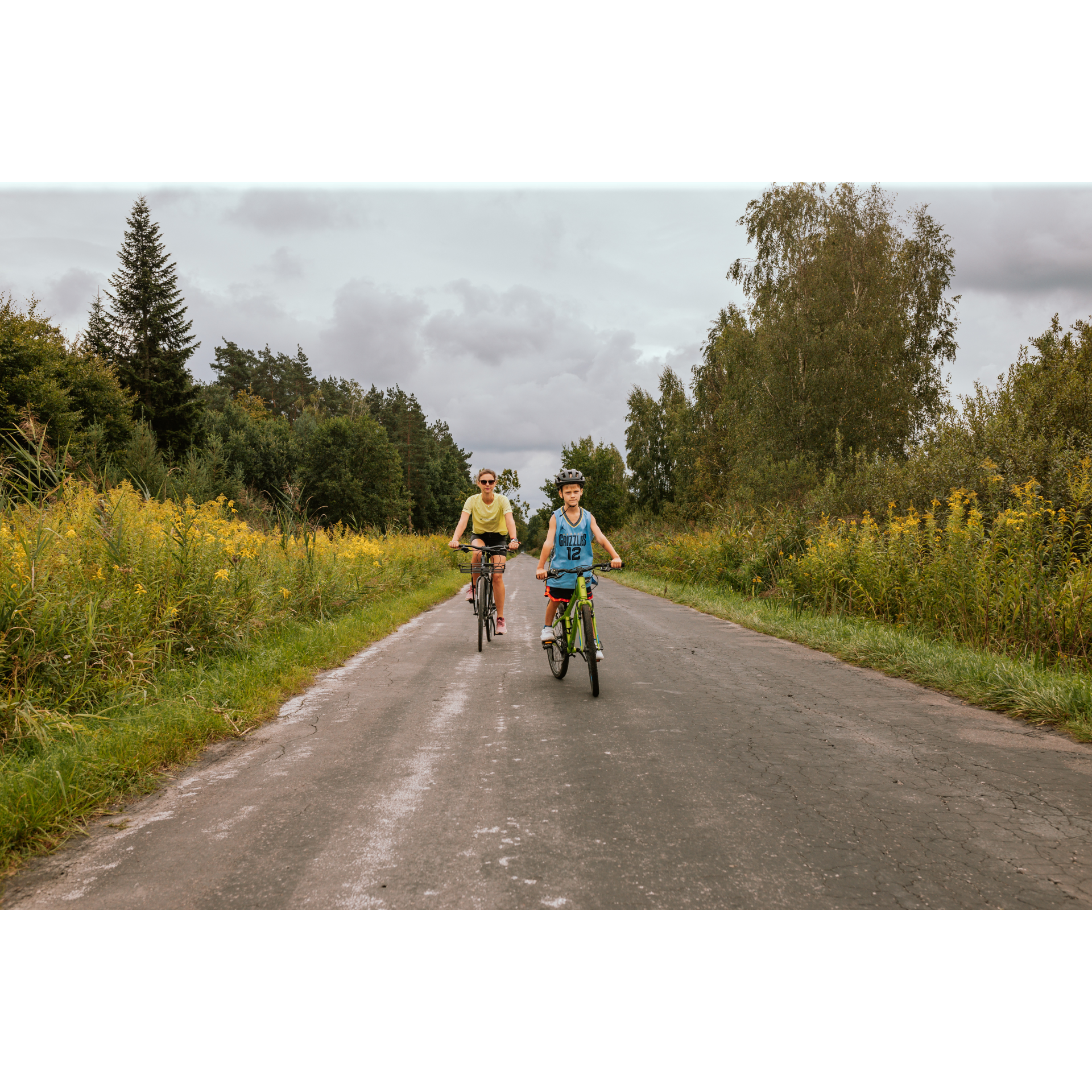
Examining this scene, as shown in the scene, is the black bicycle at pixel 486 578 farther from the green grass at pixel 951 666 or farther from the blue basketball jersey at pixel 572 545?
the green grass at pixel 951 666

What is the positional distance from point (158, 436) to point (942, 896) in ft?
150

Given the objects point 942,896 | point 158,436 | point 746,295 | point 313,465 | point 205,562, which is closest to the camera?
point 942,896

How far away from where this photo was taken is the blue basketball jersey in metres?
6.76

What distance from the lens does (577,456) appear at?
174 ft

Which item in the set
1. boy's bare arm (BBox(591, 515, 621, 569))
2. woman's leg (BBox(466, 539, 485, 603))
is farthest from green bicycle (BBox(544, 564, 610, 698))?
woman's leg (BBox(466, 539, 485, 603))

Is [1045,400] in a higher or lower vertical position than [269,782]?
higher

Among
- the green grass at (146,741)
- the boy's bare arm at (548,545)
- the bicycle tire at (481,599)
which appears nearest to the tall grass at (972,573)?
the boy's bare arm at (548,545)

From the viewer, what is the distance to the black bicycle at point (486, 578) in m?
9.23

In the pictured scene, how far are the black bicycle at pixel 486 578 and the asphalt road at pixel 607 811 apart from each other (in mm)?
3105

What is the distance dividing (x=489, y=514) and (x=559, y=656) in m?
3.03

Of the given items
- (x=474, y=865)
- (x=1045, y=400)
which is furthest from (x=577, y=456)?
(x=474, y=865)

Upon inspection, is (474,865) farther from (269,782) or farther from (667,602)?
(667,602)

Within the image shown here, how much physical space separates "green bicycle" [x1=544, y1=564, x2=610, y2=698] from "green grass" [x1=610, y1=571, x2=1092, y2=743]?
324 centimetres

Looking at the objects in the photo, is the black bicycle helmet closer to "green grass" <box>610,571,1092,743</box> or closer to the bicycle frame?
the bicycle frame
